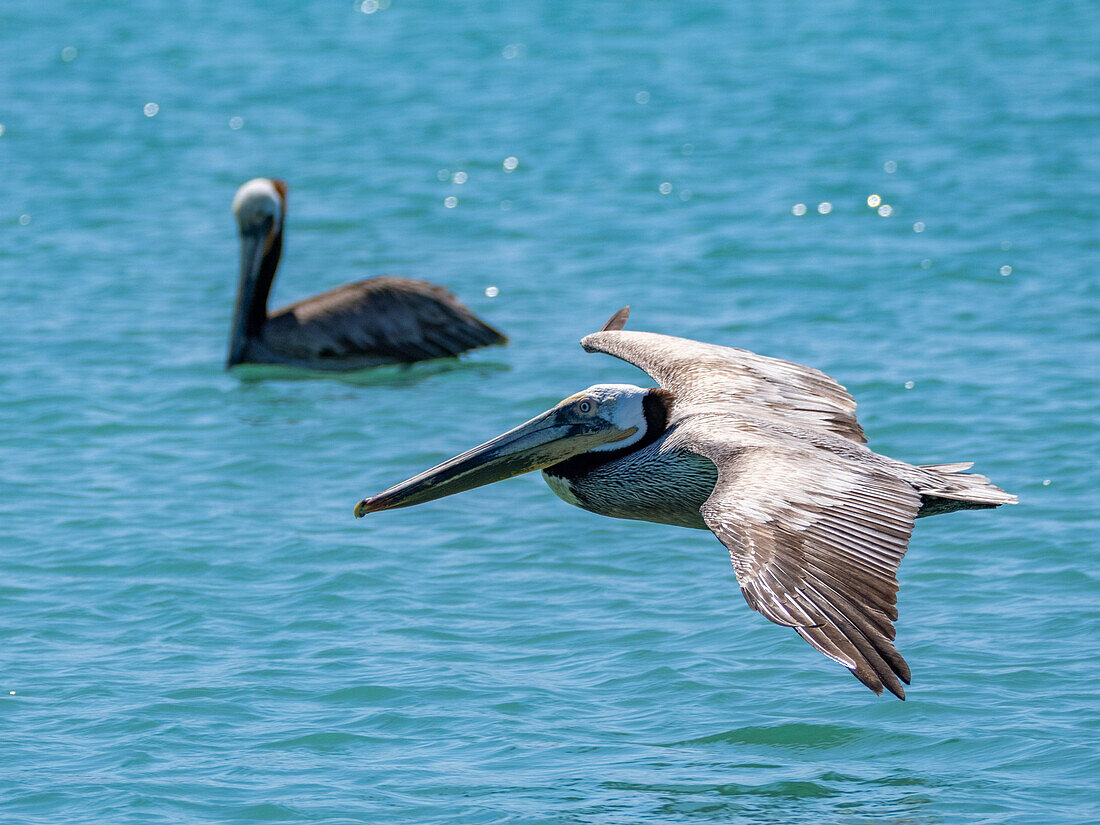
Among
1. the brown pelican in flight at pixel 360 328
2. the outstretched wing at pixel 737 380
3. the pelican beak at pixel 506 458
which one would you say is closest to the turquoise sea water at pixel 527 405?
the brown pelican in flight at pixel 360 328

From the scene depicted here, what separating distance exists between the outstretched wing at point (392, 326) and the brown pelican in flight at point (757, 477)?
2734 mm

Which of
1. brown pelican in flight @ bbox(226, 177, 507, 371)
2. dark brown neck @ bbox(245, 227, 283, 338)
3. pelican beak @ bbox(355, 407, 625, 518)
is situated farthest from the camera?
dark brown neck @ bbox(245, 227, 283, 338)

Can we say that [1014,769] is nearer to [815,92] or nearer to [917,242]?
[917,242]

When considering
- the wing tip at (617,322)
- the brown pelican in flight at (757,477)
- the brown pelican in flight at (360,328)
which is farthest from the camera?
the brown pelican in flight at (360,328)

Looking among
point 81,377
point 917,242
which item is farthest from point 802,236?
point 81,377

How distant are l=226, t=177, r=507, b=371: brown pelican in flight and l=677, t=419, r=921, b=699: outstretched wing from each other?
200 inches

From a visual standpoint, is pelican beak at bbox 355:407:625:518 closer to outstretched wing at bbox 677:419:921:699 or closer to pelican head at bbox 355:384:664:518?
pelican head at bbox 355:384:664:518

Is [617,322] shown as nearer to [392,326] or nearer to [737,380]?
[737,380]

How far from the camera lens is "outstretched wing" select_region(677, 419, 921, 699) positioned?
466cm

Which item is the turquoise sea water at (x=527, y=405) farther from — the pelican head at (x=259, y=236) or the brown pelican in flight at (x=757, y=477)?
the brown pelican in flight at (x=757, y=477)

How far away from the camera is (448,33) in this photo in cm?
1984

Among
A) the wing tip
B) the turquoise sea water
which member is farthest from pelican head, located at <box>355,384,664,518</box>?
the wing tip

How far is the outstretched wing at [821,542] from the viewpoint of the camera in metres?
4.66

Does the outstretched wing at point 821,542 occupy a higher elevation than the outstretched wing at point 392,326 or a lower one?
higher
